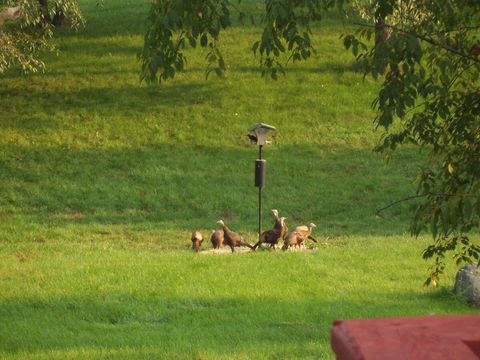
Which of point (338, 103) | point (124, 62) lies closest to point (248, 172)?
point (338, 103)

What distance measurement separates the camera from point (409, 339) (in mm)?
2312

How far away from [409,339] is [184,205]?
19.2m

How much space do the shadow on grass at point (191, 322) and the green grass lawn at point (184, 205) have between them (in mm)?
30

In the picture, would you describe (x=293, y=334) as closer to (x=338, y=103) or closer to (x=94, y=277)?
(x=94, y=277)

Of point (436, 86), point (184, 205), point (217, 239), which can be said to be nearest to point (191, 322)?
point (436, 86)

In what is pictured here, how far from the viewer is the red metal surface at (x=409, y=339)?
2.21 meters

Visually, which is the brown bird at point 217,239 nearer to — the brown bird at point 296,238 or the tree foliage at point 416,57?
the brown bird at point 296,238

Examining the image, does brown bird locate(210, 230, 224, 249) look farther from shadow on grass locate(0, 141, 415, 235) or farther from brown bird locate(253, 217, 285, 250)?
shadow on grass locate(0, 141, 415, 235)

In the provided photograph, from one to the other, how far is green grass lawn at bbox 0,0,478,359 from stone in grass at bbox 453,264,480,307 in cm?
12

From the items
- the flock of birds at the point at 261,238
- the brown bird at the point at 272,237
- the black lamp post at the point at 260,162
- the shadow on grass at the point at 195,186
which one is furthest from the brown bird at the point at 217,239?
the shadow on grass at the point at 195,186

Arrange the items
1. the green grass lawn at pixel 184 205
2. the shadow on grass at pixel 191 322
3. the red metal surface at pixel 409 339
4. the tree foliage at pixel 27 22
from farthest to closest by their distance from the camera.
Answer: the tree foliage at pixel 27 22 < the green grass lawn at pixel 184 205 < the shadow on grass at pixel 191 322 < the red metal surface at pixel 409 339

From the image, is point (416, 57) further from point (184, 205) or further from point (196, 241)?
point (184, 205)

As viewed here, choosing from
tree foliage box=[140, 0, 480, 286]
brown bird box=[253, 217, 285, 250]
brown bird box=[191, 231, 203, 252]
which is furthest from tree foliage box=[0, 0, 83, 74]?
tree foliage box=[140, 0, 480, 286]

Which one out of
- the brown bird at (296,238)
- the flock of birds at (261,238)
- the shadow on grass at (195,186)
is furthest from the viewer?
the shadow on grass at (195,186)
